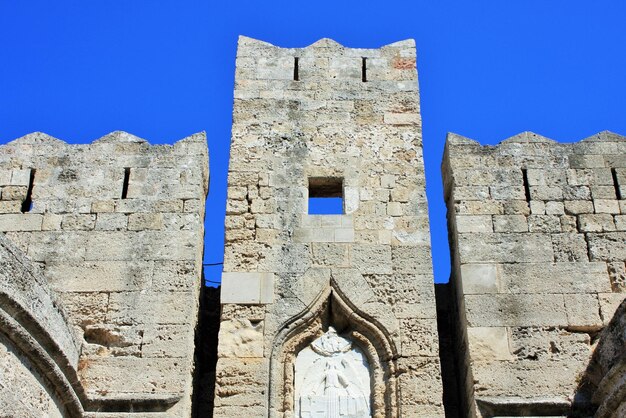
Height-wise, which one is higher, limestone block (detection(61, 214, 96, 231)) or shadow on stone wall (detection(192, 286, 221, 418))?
limestone block (detection(61, 214, 96, 231))

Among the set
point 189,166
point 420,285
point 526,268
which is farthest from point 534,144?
point 189,166

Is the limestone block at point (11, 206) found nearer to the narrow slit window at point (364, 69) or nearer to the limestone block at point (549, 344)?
the narrow slit window at point (364, 69)

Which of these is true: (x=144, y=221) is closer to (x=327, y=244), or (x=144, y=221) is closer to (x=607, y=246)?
(x=327, y=244)

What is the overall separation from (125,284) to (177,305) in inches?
21.1

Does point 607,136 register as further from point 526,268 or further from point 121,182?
point 121,182

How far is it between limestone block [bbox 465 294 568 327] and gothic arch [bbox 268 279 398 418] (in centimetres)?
80

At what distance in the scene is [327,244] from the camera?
8.45 metres

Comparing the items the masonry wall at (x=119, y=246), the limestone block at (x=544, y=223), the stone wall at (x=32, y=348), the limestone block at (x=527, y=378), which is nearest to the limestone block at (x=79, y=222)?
the masonry wall at (x=119, y=246)

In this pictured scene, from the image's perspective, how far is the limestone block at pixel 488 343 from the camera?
306 inches

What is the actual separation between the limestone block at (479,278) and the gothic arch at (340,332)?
87 cm

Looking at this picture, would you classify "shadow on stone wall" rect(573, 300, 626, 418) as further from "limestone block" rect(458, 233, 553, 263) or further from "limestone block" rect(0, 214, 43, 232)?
"limestone block" rect(0, 214, 43, 232)

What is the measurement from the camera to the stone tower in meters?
7.74

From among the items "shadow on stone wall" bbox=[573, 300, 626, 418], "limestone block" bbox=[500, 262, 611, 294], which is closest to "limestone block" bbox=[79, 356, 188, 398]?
"limestone block" bbox=[500, 262, 611, 294]

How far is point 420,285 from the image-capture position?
8203mm
